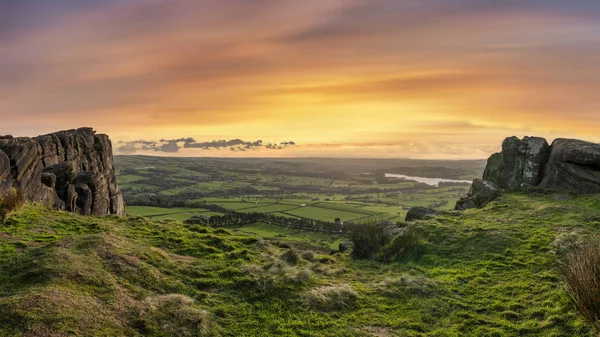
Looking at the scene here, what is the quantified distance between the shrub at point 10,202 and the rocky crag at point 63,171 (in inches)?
49.9

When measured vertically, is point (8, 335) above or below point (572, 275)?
below

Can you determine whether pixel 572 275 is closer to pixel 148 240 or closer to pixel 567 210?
pixel 567 210

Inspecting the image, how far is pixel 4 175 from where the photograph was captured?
25516mm

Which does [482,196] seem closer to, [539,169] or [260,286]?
[539,169]

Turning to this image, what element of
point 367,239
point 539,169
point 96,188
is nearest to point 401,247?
point 367,239

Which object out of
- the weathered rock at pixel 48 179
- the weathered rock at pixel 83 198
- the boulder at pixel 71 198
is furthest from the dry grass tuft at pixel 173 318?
the weathered rock at pixel 83 198

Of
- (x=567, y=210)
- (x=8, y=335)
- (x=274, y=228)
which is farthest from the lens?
(x=274, y=228)

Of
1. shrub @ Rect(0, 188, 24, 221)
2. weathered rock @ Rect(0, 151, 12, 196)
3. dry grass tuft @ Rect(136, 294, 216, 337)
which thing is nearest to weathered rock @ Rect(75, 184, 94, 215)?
weathered rock @ Rect(0, 151, 12, 196)

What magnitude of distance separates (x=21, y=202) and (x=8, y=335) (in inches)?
687

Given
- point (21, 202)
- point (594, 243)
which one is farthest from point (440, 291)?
point (21, 202)

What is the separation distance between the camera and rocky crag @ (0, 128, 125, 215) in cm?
2792

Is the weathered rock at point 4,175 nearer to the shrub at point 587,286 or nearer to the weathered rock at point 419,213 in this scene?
the shrub at point 587,286

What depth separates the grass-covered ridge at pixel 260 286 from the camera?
13141 millimetres

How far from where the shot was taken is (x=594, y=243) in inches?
608
